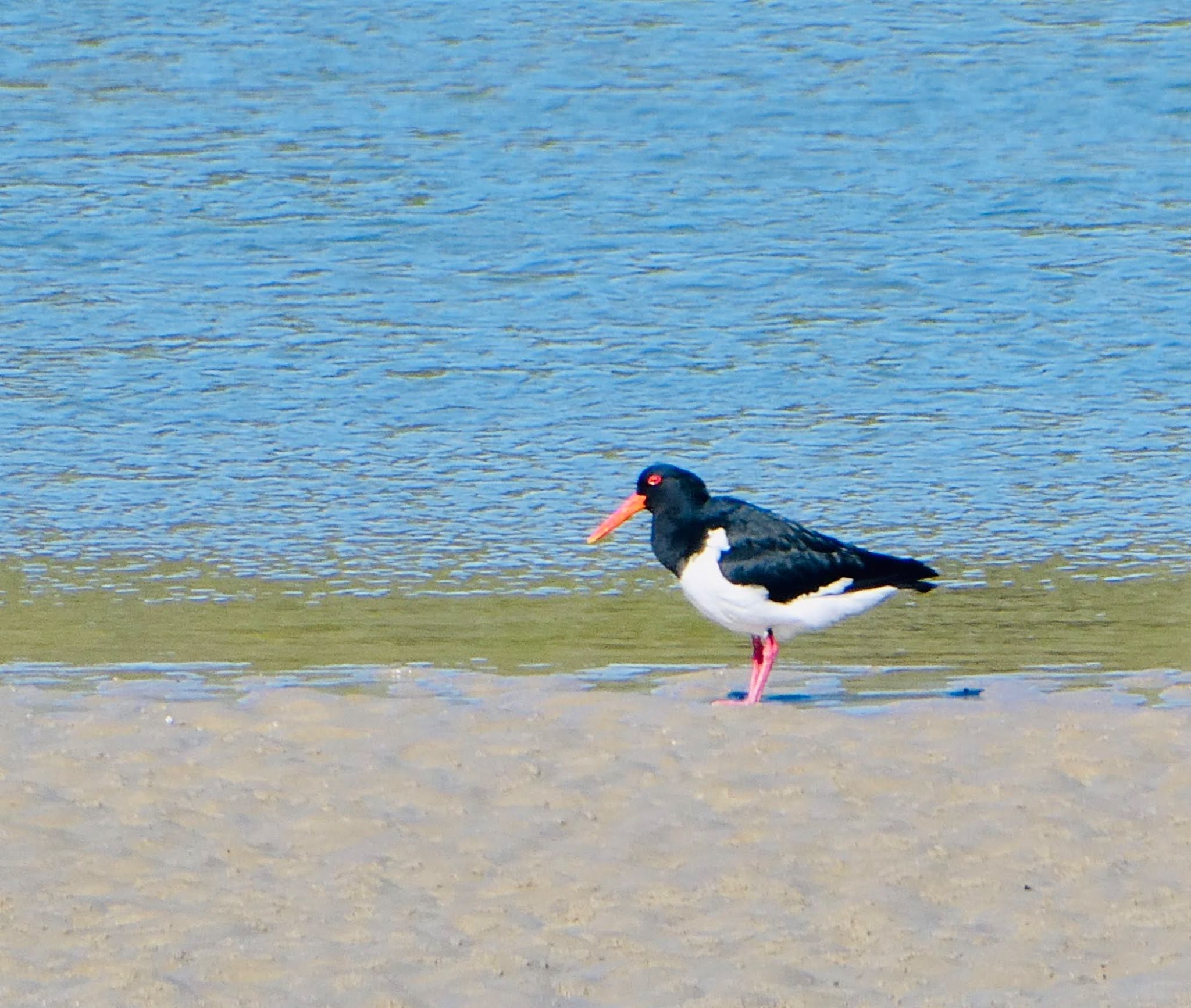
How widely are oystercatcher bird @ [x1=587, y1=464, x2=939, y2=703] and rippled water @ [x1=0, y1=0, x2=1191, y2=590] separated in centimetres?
156

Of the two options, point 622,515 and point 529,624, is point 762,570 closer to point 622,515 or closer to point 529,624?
point 622,515

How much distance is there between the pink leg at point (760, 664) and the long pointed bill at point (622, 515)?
0.91m

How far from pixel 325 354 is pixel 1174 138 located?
866 centimetres

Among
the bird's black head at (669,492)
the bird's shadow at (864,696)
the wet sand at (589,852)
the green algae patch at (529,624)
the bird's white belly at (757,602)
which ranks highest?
the wet sand at (589,852)

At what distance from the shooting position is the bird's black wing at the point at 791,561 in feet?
25.6

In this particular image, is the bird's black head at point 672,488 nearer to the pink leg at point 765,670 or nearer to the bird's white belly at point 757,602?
the bird's white belly at point 757,602

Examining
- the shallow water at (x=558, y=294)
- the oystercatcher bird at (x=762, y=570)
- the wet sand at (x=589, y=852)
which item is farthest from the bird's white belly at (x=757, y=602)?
the wet sand at (x=589, y=852)

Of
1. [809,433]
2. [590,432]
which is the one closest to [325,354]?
[590,432]

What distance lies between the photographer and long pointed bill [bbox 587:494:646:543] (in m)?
8.55

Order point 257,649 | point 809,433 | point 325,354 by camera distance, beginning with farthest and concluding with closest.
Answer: point 325,354 → point 809,433 → point 257,649

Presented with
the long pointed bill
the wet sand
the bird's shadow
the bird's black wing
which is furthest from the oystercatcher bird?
the wet sand

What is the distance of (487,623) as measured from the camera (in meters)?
8.70

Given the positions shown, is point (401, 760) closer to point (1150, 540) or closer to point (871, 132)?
point (1150, 540)

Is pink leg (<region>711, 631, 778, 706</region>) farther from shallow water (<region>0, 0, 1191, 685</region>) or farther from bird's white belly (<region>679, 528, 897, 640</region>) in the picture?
shallow water (<region>0, 0, 1191, 685</region>)
